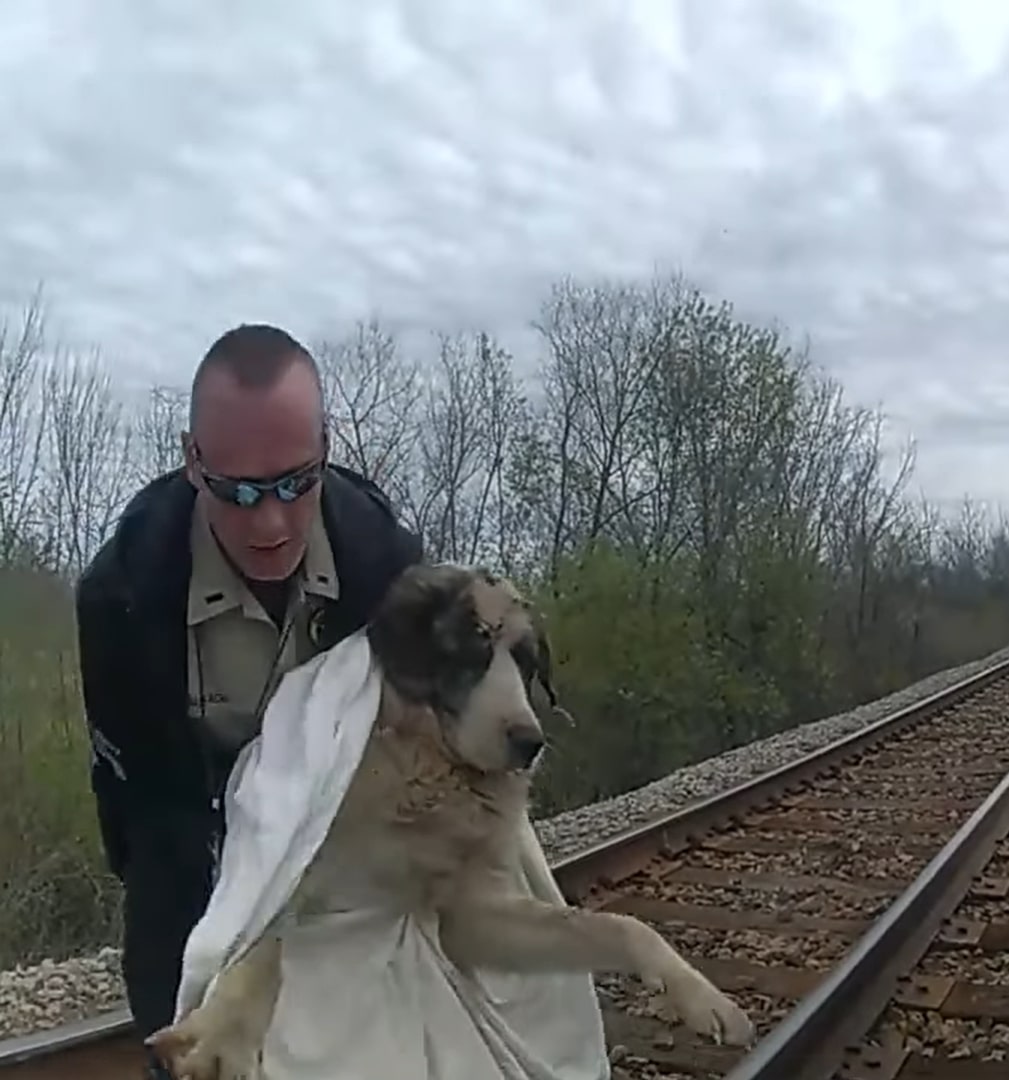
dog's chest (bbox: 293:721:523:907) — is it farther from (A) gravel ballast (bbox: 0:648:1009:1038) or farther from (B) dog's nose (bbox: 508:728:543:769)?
(A) gravel ballast (bbox: 0:648:1009:1038)

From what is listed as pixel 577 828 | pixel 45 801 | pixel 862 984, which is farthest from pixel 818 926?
pixel 45 801

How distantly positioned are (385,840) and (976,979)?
203 inches

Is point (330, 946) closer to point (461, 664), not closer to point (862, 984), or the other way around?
point (461, 664)

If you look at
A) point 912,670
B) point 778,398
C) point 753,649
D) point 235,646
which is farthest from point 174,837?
point 912,670

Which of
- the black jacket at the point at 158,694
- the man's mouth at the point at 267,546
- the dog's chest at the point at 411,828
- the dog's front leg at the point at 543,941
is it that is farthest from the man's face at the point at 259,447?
the dog's front leg at the point at 543,941

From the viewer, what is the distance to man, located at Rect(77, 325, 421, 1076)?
2.21m

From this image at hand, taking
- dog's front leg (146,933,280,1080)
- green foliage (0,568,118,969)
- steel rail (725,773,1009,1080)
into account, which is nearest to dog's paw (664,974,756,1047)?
dog's front leg (146,933,280,1080)

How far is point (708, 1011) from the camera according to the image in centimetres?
239

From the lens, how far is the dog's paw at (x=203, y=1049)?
1.99 metres

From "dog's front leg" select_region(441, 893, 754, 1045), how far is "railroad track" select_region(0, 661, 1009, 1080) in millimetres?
2211

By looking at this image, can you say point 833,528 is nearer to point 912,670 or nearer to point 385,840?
point 912,670

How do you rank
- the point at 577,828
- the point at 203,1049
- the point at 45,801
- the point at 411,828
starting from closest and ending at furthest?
the point at 203,1049 → the point at 411,828 → the point at 45,801 → the point at 577,828

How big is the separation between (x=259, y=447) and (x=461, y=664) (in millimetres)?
483

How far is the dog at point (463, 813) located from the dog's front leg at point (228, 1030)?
5.1 inches
